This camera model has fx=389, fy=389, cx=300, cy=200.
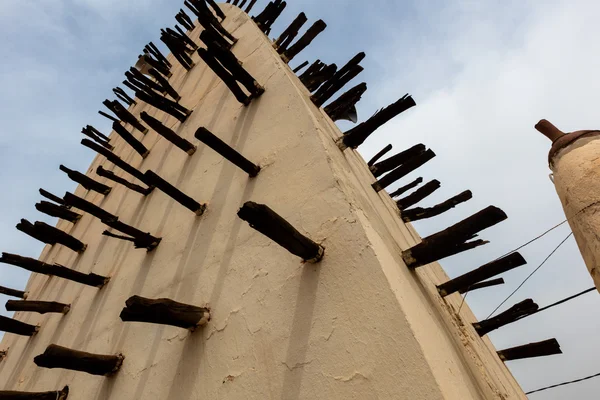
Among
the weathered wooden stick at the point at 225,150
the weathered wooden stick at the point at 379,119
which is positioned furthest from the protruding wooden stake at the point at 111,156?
the weathered wooden stick at the point at 379,119

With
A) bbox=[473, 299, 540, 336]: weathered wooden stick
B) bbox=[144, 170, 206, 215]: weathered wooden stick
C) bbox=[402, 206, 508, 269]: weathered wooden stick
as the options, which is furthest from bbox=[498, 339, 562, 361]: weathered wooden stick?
bbox=[144, 170, 206, 215]: weathered wooden stick

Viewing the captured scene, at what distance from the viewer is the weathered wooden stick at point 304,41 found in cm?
563

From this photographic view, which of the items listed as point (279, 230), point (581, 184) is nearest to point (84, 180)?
point (279, 230)

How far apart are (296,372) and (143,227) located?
3.03 metres

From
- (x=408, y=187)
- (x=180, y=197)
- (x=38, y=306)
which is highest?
(x=408, y=187)

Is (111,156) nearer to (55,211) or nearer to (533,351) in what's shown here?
(55,211)

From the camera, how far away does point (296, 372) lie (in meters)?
2.11

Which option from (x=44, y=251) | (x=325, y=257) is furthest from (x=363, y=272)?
(x=44, y=251)

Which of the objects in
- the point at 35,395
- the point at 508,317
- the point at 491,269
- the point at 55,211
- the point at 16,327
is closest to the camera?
the point at 491,269

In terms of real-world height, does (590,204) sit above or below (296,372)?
above

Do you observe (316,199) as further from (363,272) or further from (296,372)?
(296,372)

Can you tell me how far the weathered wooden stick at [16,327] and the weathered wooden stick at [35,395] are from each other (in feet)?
5.15

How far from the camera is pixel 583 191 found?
340 cm

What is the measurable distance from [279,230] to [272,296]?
50 cm
